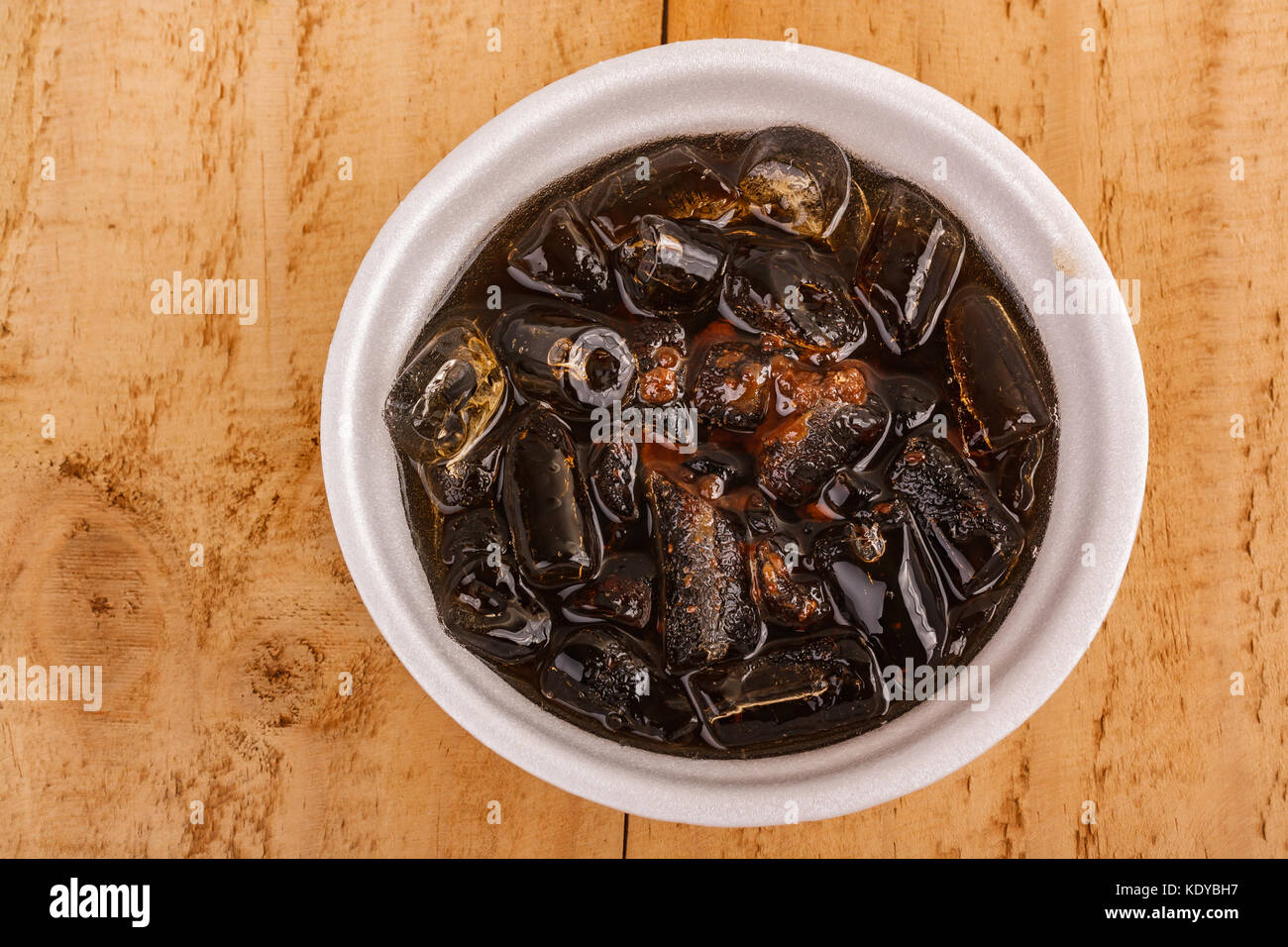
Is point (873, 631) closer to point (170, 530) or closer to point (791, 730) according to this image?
point (791, 730)

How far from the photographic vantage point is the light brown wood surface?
67.2 inches

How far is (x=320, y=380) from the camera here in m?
1.71

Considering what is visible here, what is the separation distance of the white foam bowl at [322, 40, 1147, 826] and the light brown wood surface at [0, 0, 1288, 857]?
352 mm

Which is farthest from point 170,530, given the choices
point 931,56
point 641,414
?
point 931,56

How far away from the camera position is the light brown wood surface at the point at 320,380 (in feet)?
5.60
